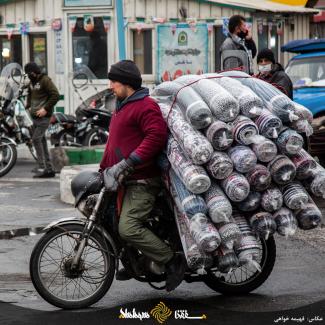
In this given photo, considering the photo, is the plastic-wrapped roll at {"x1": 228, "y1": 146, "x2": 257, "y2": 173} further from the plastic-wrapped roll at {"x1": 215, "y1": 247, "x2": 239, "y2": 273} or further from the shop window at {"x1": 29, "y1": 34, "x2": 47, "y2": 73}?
the shop window at {"x1": 29, "y1": 34, "x2": 47, "y2": 73}

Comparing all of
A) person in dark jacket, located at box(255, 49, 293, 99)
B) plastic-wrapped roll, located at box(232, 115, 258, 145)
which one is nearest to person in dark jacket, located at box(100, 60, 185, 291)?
plastic-wrapped roll, located at box(232, 115, 258, 145)

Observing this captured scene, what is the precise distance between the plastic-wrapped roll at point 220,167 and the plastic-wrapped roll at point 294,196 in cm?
48

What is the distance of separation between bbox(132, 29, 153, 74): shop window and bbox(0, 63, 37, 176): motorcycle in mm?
3903

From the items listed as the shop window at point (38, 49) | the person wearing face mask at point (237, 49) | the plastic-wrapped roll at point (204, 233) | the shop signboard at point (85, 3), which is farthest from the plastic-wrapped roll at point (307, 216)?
the shop window at point (38, 49)

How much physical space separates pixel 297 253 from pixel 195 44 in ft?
36.6

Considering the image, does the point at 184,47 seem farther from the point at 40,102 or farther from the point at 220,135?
the point at 220,135

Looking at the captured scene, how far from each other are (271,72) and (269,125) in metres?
4.75

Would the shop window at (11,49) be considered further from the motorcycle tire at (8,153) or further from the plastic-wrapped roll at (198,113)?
the plastic-wrapped roll at (198,113)

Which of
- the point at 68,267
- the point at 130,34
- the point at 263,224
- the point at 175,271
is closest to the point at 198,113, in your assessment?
the point at 263,224

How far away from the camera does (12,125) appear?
1587cm

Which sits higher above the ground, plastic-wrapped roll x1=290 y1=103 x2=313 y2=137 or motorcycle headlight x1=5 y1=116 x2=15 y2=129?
plastic-wrapped roll x1=290 y1=103 x2=313 y2=137

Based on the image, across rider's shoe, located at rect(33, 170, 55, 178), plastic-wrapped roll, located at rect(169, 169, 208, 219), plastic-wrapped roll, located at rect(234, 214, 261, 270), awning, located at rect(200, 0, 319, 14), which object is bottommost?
rider's shoe, located at rect(33, 170, 55, 178)

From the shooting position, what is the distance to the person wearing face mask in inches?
426

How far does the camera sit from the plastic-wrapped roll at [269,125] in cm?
675
